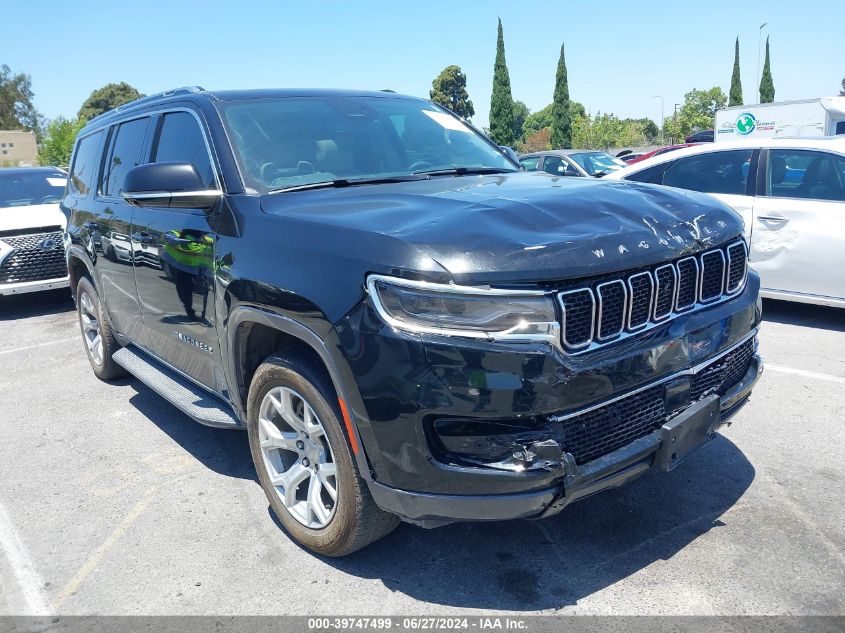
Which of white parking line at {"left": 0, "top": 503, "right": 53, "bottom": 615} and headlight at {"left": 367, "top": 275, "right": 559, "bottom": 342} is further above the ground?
headlight at {"left": 367, "top": 275, "right": 559, "bottom": 342}

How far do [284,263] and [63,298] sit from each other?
8539 mm

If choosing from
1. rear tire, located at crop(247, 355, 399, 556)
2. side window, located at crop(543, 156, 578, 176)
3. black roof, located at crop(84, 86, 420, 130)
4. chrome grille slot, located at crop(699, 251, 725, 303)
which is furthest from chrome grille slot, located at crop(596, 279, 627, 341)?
side window, located at crop(543, 156, 578, 176)

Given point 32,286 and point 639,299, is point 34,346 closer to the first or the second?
point 32,286

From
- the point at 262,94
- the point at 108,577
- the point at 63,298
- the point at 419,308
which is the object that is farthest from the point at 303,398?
the point at 63,298

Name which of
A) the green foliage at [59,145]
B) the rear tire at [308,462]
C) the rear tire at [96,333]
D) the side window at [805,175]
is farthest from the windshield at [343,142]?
the green foliage at [59,145]

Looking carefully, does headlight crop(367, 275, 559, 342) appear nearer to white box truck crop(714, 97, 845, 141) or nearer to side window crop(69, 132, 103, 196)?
side window crop(69, 132, 103, 196)

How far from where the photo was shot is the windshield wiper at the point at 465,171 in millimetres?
3779

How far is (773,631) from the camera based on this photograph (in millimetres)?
2529

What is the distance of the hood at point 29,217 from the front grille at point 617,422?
8306 mm

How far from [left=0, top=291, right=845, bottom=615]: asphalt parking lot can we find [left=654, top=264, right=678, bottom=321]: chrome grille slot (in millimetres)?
1045

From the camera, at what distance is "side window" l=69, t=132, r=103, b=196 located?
17.8 feet

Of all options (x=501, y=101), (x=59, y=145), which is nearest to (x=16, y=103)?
(x=59, y=145)

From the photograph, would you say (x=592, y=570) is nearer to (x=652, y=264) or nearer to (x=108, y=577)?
(x=652, y=264)

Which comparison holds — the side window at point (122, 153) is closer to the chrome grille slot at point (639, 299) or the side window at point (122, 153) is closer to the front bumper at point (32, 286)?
the chrome grille slot at point (639, 299)
